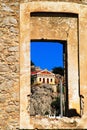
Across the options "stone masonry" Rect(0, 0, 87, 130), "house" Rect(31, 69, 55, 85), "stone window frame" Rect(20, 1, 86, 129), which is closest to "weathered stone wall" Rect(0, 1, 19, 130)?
"stone masonry" Rect(0, 0, 87, 130)

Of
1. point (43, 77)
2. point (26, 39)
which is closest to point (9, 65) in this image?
point (26, 39)

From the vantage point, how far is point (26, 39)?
8.29 m

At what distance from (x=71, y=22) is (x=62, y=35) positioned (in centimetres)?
36

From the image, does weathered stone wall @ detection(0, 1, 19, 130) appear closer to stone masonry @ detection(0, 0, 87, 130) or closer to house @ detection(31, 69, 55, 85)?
stone masonry @ detection(0, 0, 87, 130)

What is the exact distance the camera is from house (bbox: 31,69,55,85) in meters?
38.2

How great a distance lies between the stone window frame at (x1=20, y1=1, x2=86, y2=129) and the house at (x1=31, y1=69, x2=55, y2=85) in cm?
2889

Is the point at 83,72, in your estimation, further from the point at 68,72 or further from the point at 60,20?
the point at 60,20

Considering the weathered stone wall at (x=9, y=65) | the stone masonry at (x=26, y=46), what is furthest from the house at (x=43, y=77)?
the weathered stone wall at (x=9, y=65)

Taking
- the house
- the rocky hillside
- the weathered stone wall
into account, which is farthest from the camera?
the house

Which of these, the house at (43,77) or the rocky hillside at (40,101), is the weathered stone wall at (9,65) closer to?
the rocky hillside at (40,101)

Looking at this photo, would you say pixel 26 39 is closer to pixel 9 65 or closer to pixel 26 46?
pixel 26 46

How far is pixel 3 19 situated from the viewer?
27.1 feet

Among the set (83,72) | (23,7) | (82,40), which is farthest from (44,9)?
(83,72)

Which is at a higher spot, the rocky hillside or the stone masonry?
the stone masonry
